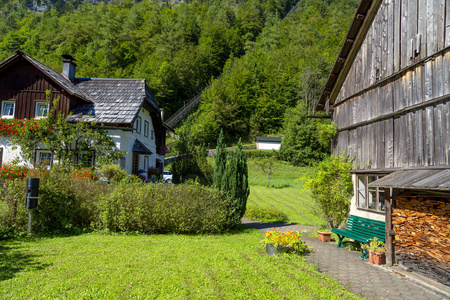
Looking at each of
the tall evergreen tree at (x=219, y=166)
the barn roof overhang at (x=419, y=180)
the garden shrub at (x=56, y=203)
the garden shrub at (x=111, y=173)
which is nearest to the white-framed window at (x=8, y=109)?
the garden shrub at (x=111, y=173)

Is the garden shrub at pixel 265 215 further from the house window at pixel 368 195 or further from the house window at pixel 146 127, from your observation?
the house window at pixel 146 127

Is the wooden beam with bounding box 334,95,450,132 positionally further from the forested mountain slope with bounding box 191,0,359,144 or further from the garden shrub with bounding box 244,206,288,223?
the forested mountain slope with bounding box 191,0,359,144

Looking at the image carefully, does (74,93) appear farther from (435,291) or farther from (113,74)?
(113,74)

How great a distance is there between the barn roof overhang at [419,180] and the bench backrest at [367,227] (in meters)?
1.62

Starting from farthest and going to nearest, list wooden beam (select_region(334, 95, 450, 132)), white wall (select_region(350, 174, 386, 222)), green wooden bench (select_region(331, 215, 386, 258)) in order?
white wall (select_region(350, 174, 386, 222))
green wooden bench (select_region(331, 215, 386, 258))
wooden beam (select_region(334, 95, 450, 132))

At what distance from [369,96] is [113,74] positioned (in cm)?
5683

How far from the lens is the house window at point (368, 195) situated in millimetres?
9609

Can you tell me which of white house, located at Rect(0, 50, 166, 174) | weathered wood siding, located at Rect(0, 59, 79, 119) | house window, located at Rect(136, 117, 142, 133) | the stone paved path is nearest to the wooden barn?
the stone paved path

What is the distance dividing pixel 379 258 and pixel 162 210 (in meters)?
6.99

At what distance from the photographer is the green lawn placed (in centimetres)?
524

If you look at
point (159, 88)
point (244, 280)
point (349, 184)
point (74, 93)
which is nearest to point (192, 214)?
point (244, 280)

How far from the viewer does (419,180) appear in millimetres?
6742

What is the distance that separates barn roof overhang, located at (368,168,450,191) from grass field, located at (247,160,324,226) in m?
4.82

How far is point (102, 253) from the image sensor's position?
760 centimetres
